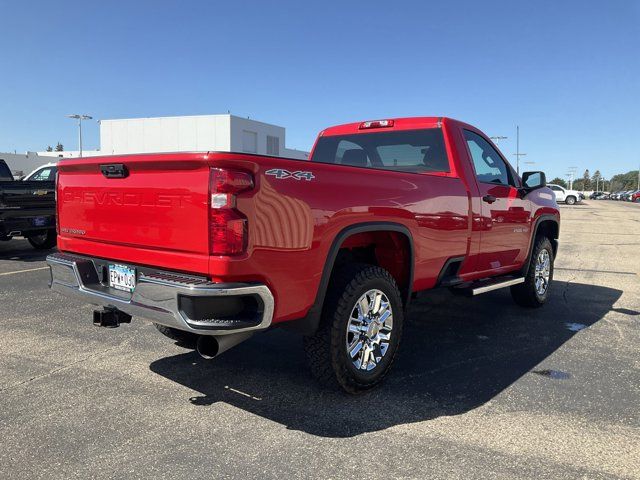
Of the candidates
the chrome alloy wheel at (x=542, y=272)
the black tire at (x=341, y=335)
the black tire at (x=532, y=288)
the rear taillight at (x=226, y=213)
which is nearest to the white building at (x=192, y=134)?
the chrome alloy wheel at (x=542, y=272)

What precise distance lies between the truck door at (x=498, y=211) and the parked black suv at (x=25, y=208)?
329 inches

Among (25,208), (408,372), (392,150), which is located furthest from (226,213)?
(25,208)

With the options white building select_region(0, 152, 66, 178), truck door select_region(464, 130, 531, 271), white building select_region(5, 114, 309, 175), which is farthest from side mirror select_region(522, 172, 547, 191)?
white building select_region(0, 152, 66, 178)

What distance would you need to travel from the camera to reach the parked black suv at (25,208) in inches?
370

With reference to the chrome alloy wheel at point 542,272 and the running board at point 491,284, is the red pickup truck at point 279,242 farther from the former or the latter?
the chrome alloy wheel at point 542,272

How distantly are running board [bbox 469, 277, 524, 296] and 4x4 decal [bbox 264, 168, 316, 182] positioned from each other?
2305 mm

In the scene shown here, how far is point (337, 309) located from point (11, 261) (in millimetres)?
8451

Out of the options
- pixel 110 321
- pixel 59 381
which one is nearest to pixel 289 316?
pixel 110 321

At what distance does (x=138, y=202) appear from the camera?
310 centimetres

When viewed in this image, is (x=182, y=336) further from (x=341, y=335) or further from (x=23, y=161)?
(x=23, y=161)

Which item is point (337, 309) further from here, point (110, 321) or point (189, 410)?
point (110, 321)

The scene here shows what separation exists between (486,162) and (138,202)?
3.49m

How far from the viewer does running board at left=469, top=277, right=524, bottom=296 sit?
464 cm

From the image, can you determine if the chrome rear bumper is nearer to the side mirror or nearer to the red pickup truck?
the red pickup truck
